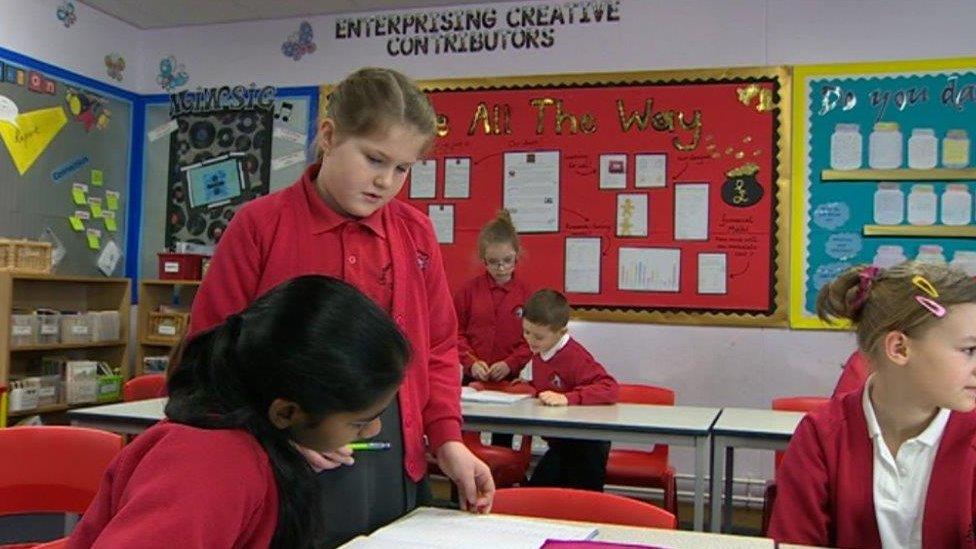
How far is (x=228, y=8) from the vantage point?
17.1 ft

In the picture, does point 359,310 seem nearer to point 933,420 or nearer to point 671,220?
point 933,420

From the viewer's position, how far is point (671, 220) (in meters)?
4.61

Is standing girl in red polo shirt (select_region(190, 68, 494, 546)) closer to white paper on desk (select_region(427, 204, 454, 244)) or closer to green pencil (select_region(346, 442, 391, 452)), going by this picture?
green pencil (select_region(346, 442, 391, 452))

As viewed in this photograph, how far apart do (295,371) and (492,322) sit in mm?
3137

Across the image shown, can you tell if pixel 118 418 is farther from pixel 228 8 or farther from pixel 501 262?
pixel 228 8

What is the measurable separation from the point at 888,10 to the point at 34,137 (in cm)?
463

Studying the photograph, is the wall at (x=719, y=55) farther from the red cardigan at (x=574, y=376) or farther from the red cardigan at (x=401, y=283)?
the red cardigan at (x=401, y=283)

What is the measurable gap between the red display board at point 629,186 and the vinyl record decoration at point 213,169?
1063 millimetres

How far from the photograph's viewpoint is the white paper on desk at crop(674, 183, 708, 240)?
455 centimetres

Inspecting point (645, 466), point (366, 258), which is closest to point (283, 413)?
point (366, 258)

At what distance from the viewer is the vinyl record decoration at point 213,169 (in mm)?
5355

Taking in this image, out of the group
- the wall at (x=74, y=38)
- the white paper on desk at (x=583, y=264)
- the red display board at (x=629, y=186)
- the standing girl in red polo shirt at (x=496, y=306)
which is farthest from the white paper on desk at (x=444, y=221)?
the wall at (x=74, y=38)

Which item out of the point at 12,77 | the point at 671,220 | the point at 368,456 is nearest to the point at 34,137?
the point at 12,77

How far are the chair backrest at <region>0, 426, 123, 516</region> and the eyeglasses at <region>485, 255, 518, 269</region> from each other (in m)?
2.39
